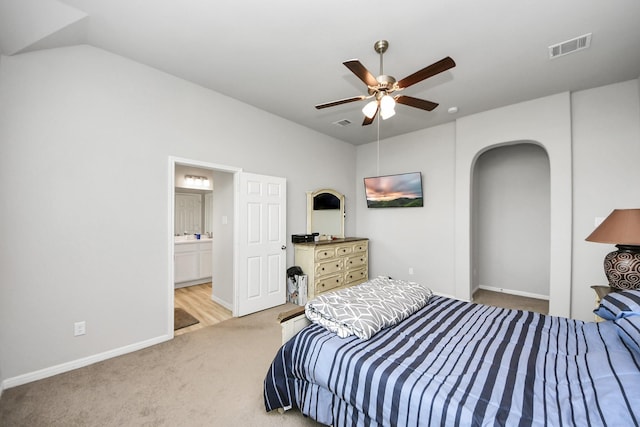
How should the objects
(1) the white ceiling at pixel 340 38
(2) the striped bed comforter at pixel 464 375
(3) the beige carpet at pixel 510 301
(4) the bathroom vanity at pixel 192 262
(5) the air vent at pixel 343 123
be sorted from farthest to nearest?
(4) the bathroom vanity at pixel 192 262 < (5) the air vent at pixel 343 123 < (3) the beige carpet at pixel 510 301 < (1) the white ceiling at pixel 340 38 < (2) the striped bed comforter at pixel 464 375

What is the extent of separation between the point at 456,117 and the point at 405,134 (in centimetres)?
97

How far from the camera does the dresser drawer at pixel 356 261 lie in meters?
4.68

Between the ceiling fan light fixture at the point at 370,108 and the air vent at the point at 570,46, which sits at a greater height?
the air vent at the point at 570,46

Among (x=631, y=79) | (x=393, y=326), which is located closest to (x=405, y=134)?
(x=631, y=79)

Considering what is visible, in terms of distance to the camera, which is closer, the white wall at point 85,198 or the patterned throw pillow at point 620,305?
the patterned throw pillow at point 620,305

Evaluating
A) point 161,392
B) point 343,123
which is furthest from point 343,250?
point 161,392

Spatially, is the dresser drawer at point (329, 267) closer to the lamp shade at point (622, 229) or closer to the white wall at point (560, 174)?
the white wall at point (560, 174)

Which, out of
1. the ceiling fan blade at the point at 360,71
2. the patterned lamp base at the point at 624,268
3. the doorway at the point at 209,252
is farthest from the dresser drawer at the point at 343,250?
the patterned lamp base at the point at 624,268

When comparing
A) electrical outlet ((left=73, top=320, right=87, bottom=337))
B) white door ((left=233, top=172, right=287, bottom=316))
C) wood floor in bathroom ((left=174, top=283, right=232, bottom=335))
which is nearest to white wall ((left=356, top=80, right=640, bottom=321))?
white door ((left=233, top=172, right=287, bottom=316))

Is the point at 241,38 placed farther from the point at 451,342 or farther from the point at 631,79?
the point at 631,79

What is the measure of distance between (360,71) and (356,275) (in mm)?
3690

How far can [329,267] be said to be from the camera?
4297 millimetres

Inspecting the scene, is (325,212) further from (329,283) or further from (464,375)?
(464,375)

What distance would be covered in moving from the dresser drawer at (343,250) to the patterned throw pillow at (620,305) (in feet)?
10.2
